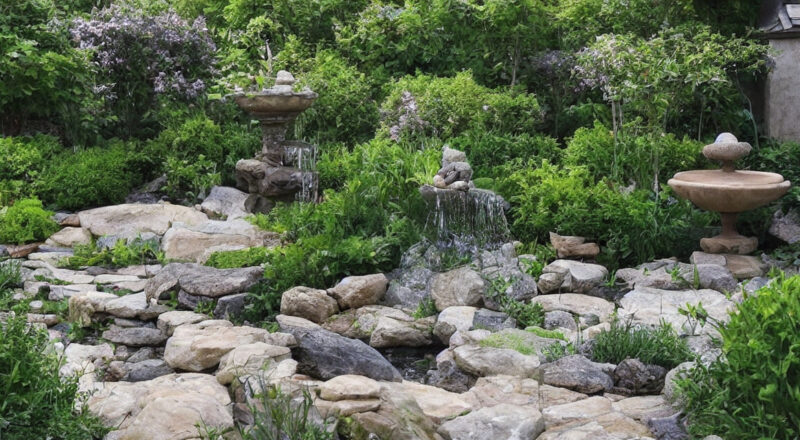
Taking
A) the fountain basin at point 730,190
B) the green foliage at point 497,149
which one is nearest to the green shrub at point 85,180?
the green foliage at point 497,149

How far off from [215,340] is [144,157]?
5.97 meters

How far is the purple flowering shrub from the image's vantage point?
13.5 m

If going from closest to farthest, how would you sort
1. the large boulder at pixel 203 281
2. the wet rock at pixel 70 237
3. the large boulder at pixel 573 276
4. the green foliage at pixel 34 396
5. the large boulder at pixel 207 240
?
the green foliage at pixel 34 396 → the large boulder at pixel 203 281 → the large boulder at pixel 573 276 → the large boulder at pixel 207 240 → the wet rock at pixel 70 237

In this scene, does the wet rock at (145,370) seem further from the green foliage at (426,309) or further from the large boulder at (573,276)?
the large boulder at (573,276)

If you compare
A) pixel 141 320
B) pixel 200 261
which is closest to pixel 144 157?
pixel 200 261

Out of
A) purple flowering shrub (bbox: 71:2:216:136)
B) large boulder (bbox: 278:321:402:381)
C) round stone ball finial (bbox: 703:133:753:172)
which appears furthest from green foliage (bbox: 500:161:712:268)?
purple flowering shrub (bbox: 71:2:216:136)

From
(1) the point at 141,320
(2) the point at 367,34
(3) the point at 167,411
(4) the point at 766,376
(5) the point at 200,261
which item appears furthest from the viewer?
(2) the point at 367,34

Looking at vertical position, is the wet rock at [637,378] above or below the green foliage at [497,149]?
below

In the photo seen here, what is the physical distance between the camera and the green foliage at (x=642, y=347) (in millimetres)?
7055

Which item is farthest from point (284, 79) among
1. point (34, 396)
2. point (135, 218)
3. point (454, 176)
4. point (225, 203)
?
point (34, 396)

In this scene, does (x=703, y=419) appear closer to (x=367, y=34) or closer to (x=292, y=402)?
(x=292, y=402)

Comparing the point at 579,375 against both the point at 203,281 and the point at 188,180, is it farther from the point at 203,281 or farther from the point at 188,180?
the point at 188,180

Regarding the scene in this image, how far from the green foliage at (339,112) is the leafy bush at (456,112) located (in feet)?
2.60

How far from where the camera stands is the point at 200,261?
998 centimetres
